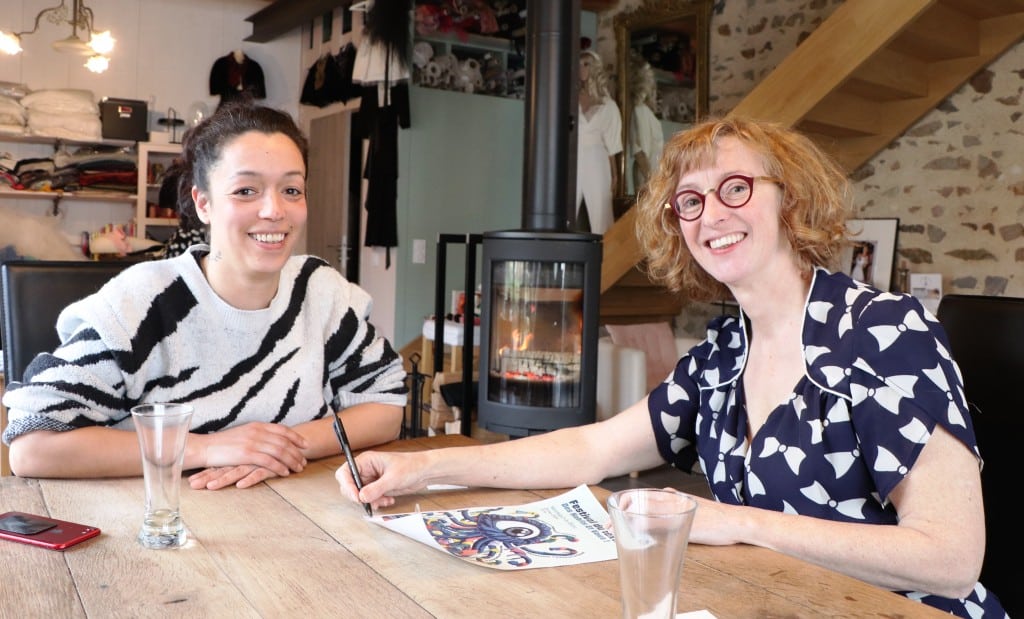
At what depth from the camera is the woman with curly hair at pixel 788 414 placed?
1130 millimetres

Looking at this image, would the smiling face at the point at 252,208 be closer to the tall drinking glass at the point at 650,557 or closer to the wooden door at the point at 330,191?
the tall drinking glass at the point at 650,557

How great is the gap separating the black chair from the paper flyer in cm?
60

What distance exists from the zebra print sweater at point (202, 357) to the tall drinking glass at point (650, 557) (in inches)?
38.5

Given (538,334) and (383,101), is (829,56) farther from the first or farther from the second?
(383,101)

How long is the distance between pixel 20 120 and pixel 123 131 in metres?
0.60

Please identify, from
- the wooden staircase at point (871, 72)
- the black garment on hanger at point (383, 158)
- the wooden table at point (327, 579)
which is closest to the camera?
the wooden table at point (327, 579)

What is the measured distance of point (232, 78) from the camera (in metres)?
6.63

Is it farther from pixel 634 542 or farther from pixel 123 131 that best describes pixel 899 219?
pixel 123 131

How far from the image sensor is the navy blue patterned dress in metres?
1.21

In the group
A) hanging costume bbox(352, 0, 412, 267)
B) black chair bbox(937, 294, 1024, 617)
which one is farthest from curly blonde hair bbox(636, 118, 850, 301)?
hanging costume bbox(352, 0, 412, 267)

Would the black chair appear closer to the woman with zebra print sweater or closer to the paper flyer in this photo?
the paper flyer

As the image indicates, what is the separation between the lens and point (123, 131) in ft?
19.6

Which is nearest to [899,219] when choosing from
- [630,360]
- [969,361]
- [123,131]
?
[630,360]

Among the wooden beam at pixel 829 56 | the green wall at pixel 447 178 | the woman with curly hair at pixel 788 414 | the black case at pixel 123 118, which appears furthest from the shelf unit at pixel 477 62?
the woman with curly hair at pixel 788 414
